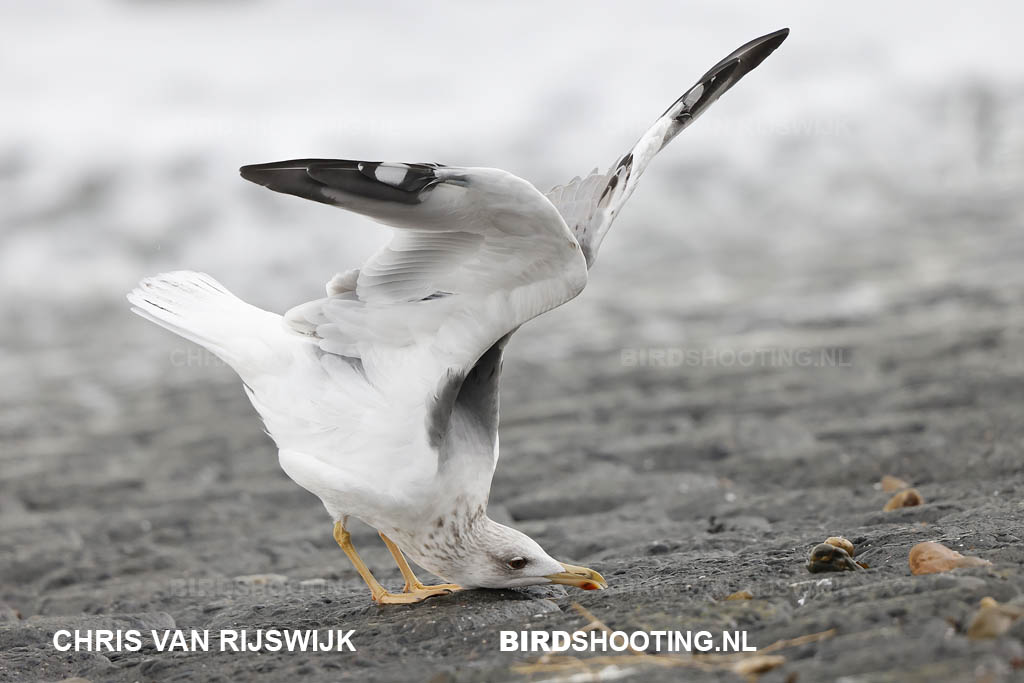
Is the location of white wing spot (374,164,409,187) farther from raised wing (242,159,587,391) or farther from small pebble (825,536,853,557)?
small pebble (825,536,853,557)

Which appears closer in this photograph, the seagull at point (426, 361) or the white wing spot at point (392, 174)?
the white wing spot at point (392, 174)

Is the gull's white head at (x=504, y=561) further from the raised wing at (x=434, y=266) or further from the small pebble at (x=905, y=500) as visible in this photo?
the small pebble at (x=905, y=500)

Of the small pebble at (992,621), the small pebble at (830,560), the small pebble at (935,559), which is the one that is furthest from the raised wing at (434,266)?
the small pebble at (992,621)

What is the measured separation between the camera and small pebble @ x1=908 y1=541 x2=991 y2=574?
315 cm

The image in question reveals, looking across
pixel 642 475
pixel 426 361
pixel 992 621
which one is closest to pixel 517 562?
pixel 426 361

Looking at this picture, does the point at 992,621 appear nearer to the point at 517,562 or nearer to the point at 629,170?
the point at 517,562

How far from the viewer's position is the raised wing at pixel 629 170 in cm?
380

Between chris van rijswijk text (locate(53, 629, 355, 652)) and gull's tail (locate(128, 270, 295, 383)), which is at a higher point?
gull's tail (locate(128, 270, 295, 383))

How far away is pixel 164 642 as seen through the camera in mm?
3830

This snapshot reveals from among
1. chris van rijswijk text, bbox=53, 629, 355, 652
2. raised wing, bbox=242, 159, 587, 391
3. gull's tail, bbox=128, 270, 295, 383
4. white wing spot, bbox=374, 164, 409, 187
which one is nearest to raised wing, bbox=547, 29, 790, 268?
raised wing, bbox=242, 159, 587, 391

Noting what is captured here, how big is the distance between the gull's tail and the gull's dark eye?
96cm

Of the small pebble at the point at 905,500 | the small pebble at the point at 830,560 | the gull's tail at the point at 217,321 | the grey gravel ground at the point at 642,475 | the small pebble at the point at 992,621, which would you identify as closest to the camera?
the small pebble at the point at 992,621

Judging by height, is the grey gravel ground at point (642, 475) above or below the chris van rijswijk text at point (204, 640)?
above

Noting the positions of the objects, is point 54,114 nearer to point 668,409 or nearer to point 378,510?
point 668,409
